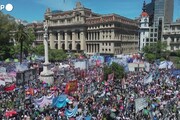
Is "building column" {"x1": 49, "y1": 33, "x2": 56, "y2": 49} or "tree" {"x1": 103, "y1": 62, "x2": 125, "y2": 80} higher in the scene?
"building column" {"x1": 49, "y1": 33, "x2": 56, "y2": 49}

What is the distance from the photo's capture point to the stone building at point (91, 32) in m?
77.9

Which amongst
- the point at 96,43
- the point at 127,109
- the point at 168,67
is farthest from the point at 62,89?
the point at 96,43

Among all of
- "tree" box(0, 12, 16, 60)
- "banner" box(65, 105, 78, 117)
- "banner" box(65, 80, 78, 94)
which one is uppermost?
"tree" box(0, 12, 16, 60)

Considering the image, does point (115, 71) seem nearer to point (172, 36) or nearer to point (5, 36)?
point (5, 36)

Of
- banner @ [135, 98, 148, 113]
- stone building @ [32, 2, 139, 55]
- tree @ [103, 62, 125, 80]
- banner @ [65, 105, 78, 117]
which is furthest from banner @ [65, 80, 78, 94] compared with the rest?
stone building @ [32, 2, 139, 55]

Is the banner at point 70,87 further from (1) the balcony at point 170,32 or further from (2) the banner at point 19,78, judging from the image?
(1) the balcony at point 170,32

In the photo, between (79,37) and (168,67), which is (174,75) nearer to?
(168,67)

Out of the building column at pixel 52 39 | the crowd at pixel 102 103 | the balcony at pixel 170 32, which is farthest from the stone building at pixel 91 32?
the crowd at pixel 102 103

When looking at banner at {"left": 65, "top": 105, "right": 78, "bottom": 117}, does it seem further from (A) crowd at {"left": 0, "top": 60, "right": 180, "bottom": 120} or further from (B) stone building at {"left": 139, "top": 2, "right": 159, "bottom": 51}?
(B) stone building at {"left": 139, "top": 2, "right": 159, "bottom": 51}

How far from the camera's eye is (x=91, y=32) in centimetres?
8338

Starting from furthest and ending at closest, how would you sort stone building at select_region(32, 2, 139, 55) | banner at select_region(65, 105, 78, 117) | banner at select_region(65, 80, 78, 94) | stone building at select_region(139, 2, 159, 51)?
stone building at select_region(139, 2, 159, 51), stone building at select_region(32, 2, 139, 55), banner at select_region(65, 80, 78, 94), banner at select_region(65, 105, 78, 117)

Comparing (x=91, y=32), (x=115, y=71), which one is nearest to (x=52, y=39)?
(x=91, y=32)

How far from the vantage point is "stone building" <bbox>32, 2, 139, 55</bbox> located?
77.9m

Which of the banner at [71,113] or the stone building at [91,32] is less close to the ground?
the stone building at [91,32]
